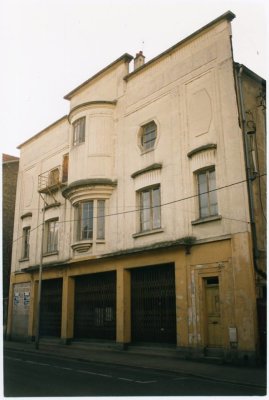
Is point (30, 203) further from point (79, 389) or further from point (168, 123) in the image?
point (79, 389)

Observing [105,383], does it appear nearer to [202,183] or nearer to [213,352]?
[213,352]

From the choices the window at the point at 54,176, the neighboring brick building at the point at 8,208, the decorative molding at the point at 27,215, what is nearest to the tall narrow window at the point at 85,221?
the window at the point at 54,176

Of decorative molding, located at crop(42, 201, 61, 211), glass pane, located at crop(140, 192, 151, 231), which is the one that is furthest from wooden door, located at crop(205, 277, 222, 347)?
decorative molding, located at crop(42, 201, 61, 211)

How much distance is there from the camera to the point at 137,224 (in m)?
19.0

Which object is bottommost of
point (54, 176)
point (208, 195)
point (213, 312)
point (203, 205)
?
point (213, 312)

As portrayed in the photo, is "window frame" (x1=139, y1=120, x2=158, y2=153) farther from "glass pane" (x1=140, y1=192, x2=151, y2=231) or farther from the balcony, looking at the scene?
the balcony

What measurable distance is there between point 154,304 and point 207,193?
532cm

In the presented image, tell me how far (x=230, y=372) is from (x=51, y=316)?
44.3 feet

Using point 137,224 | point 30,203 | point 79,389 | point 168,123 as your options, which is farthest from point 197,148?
point 30,203

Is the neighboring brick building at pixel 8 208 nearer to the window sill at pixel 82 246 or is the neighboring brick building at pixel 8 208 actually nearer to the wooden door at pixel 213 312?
the window sill at pixel 82 246

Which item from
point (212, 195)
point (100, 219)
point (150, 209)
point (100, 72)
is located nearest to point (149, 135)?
point (150, 209)

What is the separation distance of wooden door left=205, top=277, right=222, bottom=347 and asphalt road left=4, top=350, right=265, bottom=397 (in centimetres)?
298

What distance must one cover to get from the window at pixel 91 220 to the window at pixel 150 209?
2494mm

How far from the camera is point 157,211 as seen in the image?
18375 millimetres
